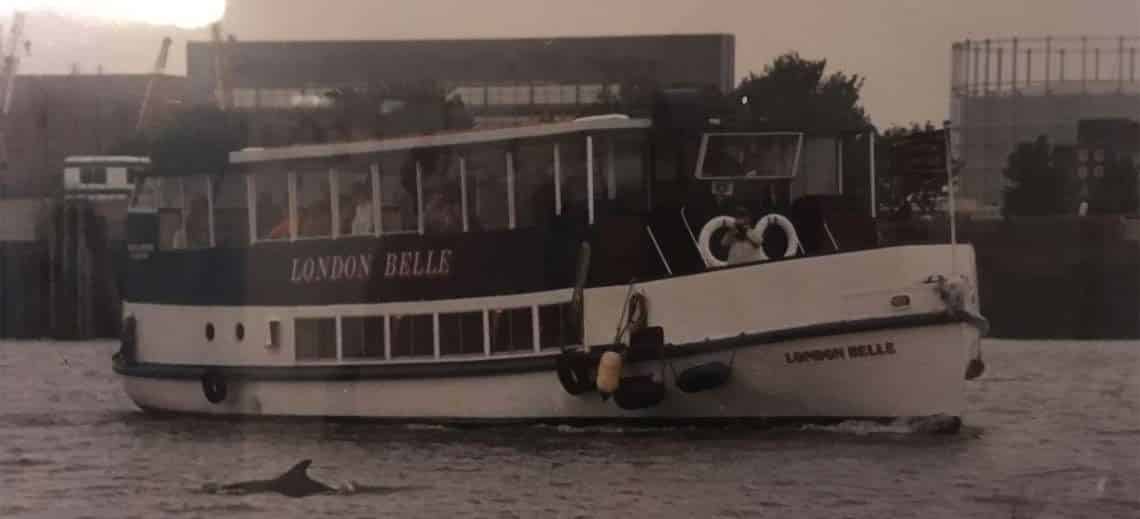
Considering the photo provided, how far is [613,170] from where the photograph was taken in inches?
1222

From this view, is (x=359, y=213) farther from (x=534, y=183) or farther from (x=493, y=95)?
(x=493, y=95)

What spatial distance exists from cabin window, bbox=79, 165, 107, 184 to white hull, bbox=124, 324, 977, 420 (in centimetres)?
3063

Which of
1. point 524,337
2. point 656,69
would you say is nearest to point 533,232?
point 524,337

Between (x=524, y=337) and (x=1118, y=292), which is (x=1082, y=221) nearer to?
(x=1118, y=292)

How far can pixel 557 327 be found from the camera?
1192 inches

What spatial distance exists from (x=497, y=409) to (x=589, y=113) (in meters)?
10.6

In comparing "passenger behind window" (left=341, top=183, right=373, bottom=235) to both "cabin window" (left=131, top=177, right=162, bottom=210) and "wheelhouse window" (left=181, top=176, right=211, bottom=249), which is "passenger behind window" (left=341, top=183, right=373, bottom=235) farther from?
"cabin window" (left=131, top=177, right=162, bottom=210)

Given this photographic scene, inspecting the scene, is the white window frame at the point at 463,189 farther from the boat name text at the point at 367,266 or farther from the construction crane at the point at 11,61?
the construction crane at the point at 11,61

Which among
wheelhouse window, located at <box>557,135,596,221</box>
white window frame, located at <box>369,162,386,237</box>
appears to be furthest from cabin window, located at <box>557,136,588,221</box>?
white window frame, located at <box>369,162,386,237</box>

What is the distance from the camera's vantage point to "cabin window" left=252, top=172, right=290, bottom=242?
33.3 m

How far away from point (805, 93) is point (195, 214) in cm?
1374

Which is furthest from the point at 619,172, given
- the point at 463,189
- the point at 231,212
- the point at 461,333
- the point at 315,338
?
the point at 231,212

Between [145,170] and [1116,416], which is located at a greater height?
[145,170]

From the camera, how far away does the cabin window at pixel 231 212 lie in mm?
33719
